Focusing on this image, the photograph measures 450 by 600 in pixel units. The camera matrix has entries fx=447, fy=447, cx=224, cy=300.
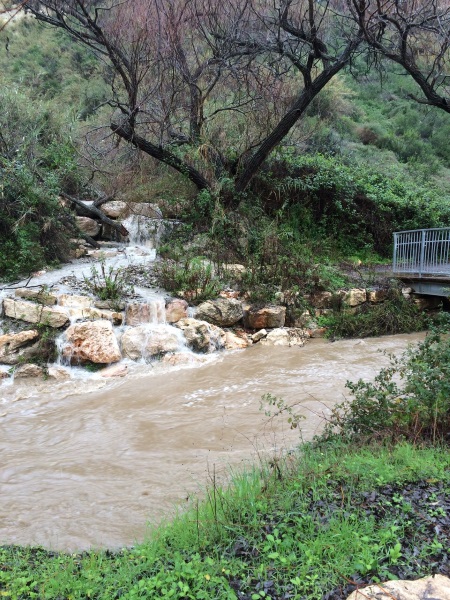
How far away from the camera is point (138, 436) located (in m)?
5.18

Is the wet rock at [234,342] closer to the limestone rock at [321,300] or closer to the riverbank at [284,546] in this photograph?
the limestone rock at [321,300]

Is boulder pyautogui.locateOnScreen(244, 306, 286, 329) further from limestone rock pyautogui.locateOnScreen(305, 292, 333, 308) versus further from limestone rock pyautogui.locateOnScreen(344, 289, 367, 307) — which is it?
limestone rock pyautogui.locateOnScreen(344, 289, 367, 307)

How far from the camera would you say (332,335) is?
367 inches

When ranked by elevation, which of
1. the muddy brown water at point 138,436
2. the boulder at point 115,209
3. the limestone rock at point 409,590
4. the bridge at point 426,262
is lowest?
the muddy brown water at point 138,436

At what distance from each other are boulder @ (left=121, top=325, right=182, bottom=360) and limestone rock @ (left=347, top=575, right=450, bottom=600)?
235 inches

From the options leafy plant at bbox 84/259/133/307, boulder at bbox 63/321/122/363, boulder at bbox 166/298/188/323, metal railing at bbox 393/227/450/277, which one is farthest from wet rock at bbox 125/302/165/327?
metal railing at bbox 393/227/450/277

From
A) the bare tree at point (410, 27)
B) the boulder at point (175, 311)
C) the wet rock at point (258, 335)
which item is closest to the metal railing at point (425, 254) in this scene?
the bare tree at point (410, 27)

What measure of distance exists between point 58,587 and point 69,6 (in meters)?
11.4

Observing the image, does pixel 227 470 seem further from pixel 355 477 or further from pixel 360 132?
pixel 360 132

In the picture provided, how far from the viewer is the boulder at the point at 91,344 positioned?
7434 millimetres

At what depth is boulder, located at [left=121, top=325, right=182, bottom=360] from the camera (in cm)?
780

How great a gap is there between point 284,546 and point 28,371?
5.71 metres

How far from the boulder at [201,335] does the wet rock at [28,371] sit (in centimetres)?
254

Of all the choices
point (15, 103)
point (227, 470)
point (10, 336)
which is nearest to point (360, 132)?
point (15, 103)
